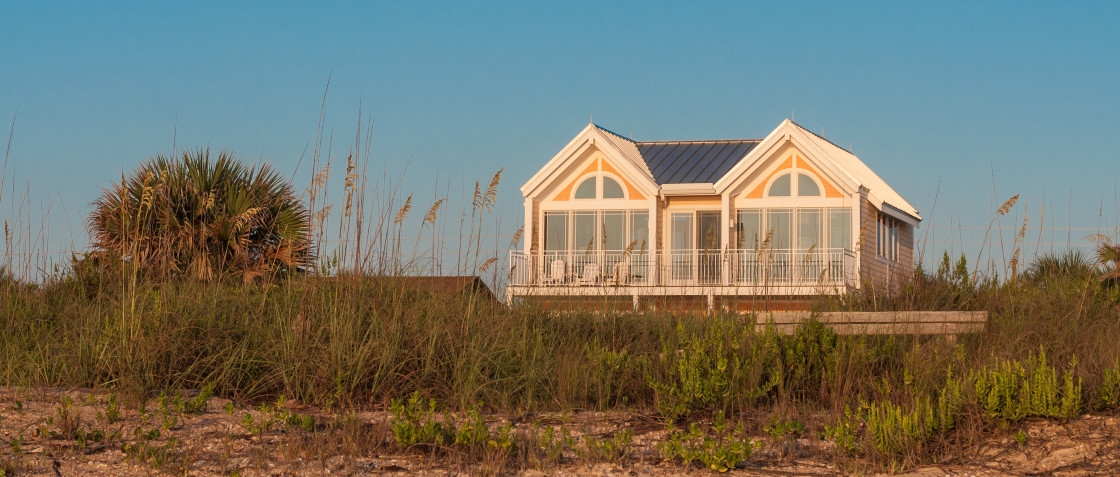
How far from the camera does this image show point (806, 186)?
2067cm

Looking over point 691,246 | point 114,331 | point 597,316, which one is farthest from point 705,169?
point 114,331

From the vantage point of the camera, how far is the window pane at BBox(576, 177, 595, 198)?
21.9 m

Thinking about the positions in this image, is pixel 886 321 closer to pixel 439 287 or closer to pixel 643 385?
pixel 643 385

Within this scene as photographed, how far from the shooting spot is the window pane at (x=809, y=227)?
2055 cm

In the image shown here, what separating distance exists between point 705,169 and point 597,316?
14.5m

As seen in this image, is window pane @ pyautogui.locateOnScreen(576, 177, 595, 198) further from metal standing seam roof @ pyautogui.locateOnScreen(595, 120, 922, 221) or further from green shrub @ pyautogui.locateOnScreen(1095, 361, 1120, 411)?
green shrub @ pyautogui.locateOnScreen(1095, 361, 1120, 411)

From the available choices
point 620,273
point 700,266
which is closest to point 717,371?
point 620,273

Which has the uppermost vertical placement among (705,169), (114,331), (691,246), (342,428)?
(705,169)

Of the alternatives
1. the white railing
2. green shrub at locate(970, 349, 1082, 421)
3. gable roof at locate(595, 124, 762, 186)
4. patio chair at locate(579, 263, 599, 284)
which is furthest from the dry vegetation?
gable roof at locate(595, 124, 762, 186)

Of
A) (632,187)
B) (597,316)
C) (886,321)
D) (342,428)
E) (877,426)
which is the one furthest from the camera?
(632,187)

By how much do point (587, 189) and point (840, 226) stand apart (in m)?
5.59

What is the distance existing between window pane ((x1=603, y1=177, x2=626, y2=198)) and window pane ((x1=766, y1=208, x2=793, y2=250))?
3377 mm

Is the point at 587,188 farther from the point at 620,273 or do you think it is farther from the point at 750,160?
the point at 620,273

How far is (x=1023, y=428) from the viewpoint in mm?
5586
